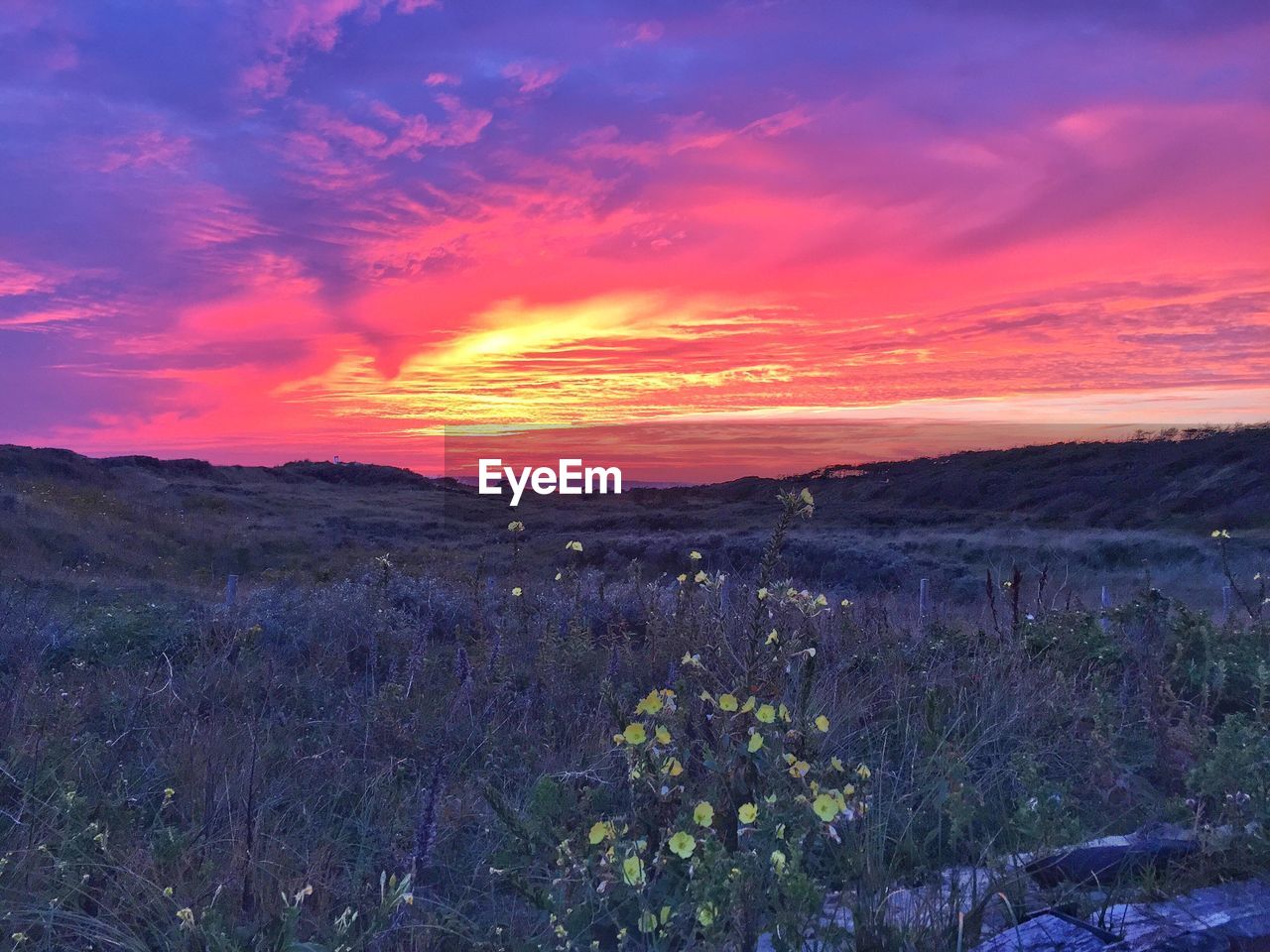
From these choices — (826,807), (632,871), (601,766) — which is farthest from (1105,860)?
(601,766)

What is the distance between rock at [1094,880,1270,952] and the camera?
257 cm

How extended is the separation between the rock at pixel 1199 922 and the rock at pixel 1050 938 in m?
0.09

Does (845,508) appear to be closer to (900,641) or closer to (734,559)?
(734,559)

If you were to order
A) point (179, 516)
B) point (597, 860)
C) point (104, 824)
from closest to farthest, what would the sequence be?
point (597, 860), point (104, 824), point (179, 516)

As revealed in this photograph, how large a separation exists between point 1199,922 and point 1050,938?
1.62 ft

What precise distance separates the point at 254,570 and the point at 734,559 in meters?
16.1

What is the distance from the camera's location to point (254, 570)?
102ft

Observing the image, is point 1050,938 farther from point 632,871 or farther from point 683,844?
point 632,871

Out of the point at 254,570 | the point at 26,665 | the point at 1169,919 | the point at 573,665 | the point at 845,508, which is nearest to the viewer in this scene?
the point at 1169,919

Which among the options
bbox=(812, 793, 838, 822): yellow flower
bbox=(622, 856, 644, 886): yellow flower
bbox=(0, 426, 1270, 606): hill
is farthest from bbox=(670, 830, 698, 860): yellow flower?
bbox=(0, 426, 1270, 606): hill

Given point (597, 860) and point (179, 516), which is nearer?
point (597, 860)

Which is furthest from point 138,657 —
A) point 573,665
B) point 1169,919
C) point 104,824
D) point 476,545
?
point 476,545

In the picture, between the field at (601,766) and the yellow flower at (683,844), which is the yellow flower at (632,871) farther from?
the yellow flower at (683,844)

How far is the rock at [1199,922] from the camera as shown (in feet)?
8.45
